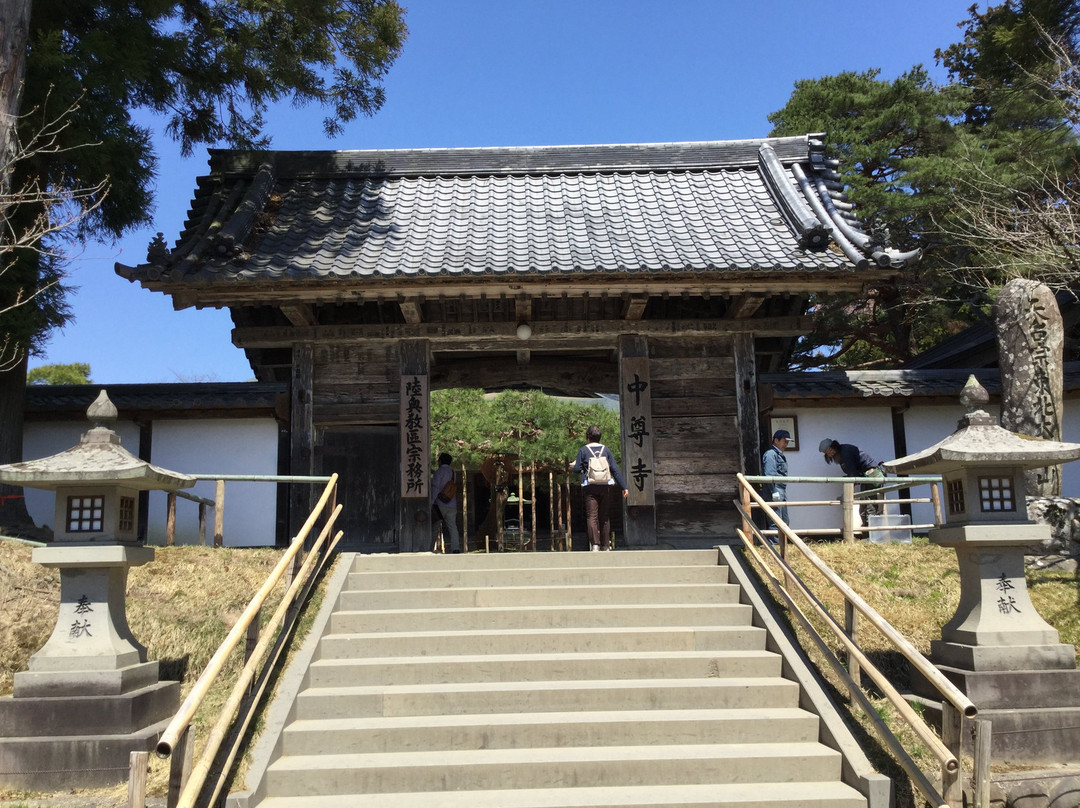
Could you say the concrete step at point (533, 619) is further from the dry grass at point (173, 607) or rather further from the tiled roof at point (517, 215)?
the tiled roof at point (517, 215)

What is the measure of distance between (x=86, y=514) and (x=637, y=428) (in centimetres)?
653

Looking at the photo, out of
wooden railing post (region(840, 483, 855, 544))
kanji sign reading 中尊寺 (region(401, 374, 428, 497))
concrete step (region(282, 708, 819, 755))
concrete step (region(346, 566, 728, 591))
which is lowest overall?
concrete step (region(282, 708, 819, 755))

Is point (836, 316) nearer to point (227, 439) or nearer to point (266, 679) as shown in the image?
point (227, 439)

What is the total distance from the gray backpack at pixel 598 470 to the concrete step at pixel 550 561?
4.36 feet

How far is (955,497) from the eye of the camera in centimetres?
702

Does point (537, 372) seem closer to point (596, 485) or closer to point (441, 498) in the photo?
point (441, 498)

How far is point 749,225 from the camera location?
12.0m

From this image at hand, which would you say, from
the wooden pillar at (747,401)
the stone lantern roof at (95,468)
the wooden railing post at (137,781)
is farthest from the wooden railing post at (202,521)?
the wooden pillar at (747,401)

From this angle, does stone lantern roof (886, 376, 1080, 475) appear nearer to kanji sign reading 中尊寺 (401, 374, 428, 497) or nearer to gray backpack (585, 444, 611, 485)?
gray backpack (585, 444, 611, 485)

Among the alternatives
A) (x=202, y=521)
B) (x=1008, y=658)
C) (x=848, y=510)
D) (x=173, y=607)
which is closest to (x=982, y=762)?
(x=1008, y=658)

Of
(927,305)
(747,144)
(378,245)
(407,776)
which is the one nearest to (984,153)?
(927,305)

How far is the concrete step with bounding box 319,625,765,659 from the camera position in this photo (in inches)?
283

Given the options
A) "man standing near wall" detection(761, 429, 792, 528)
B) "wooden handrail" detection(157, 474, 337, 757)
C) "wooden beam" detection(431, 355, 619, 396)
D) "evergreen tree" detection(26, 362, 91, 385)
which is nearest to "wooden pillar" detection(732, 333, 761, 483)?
"man standing near wall" detection(761, 429, 792, 528)

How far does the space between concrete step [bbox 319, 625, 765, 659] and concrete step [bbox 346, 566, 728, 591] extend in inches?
40.4
